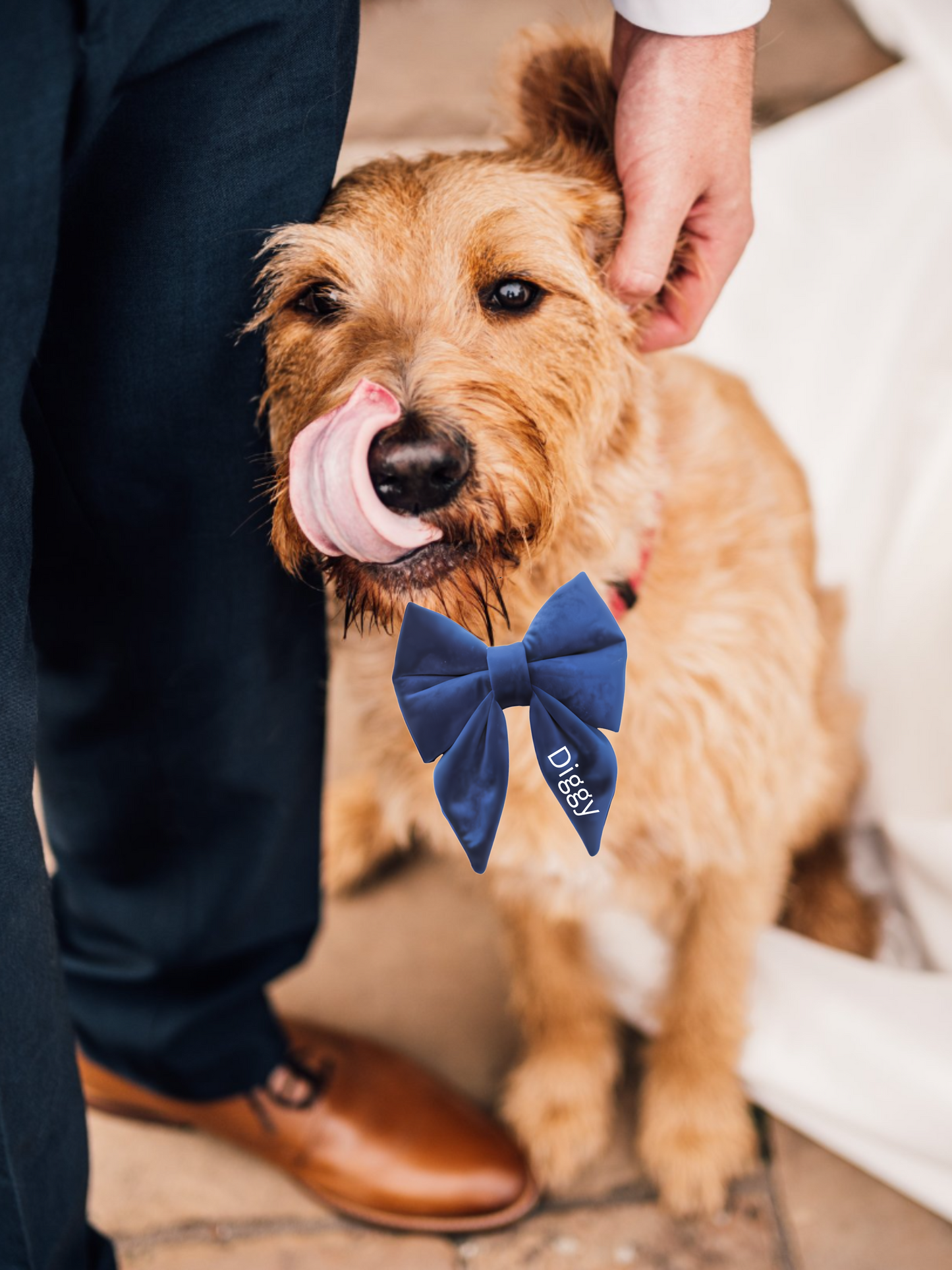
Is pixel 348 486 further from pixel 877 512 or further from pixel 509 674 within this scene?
pixel 877 512

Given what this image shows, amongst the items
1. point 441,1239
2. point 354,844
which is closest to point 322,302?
point 354,844

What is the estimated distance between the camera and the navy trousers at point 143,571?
96 cm

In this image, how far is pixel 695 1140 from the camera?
1.74 meters

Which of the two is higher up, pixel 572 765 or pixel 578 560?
pixel 578 560

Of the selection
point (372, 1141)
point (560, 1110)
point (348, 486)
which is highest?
point (348, 486)

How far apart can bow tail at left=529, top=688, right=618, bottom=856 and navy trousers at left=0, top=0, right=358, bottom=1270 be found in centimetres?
50

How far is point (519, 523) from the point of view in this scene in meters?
1.16

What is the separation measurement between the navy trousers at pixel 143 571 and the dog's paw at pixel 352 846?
0.51 metres

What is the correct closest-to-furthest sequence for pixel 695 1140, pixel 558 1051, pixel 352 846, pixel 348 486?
pixel 348 486 → pixel 695 1140 → pixel 558 1051 → pixel 352 846

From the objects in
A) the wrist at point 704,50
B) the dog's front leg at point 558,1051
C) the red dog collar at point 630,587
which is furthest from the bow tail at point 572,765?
the dog's front leg at point 558,1051

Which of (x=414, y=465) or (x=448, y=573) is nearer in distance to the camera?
(x=414, y=465)

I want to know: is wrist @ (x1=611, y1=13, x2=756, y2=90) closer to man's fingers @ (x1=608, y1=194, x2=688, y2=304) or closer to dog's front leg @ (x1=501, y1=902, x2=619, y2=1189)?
man's fingers @ (x1=608, y1=194, x2=688, y2=304)

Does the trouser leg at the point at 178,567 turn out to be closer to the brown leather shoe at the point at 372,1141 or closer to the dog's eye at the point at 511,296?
the brown leather shoe at the point at 372,1141

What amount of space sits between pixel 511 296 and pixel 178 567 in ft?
1.73
